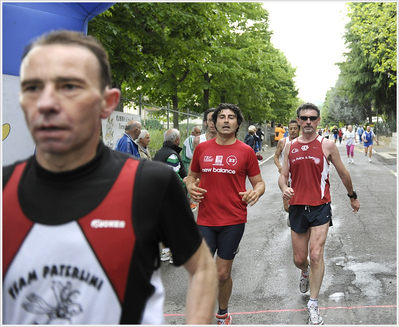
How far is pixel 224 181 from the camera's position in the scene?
5.04m

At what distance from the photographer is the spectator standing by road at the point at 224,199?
16.3 feet

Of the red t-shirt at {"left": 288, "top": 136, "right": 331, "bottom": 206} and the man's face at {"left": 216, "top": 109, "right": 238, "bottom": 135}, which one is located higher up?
the man's face at {"left": 216, "top": 109, "right": 238, "bottom": 135}

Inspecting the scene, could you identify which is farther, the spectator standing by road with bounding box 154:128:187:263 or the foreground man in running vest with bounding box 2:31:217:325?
the spectator standing by road with bounding box 154:128:187:263

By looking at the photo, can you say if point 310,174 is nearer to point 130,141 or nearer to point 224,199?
point 224,199

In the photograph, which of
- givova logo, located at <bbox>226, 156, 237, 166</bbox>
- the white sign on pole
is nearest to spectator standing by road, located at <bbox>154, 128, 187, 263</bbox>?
the white sign on pole

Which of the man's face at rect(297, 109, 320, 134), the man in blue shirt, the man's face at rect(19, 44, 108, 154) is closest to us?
the man's face at rect(19, 44, 108, 154)

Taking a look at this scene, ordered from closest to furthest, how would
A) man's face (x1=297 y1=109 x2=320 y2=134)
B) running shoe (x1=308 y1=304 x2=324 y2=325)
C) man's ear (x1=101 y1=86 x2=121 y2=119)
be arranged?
1. man's ear (x1=101 y1=86 x2=121 y2=119)
2. running shoe (x1=308 y1=304 x2=324 y2=325)
3. man's face (x1=297 y1=109 x2=320 y2=134)

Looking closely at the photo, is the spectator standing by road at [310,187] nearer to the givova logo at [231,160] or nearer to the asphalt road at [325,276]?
the asphalt road at [325,276]

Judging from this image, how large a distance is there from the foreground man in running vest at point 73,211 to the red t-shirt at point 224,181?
3.39 m

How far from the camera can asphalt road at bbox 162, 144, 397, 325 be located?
5250 millimetres

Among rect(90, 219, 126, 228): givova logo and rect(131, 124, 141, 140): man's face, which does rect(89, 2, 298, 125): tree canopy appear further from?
rect(90, 219, 126, 228): givova logo

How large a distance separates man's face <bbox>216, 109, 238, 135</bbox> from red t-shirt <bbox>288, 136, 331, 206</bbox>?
34.9 inches

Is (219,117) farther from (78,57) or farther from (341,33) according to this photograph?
(341,33)

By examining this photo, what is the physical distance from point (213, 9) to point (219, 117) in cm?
875
